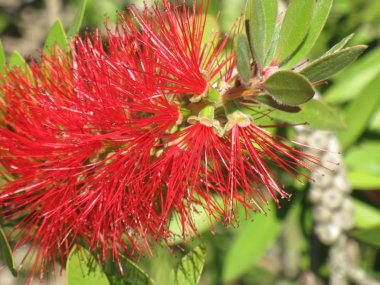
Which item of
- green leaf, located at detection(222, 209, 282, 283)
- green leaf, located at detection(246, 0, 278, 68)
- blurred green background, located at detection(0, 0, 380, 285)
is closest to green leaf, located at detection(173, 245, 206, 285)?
blurred green background, located at detection(0, 0, 380, 285)

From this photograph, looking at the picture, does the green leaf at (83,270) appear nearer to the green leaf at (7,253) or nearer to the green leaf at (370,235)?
the green leaf at (7,253)

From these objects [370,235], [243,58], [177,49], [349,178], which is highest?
[177,49]

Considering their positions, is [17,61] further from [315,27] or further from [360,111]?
[360,111]

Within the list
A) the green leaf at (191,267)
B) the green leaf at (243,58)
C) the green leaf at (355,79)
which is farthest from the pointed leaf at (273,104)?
the green leaf at (355,79)

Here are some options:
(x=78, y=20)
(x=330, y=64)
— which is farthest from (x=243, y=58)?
(x=78, y=20)

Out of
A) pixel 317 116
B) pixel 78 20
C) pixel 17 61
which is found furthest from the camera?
pixel 17 61

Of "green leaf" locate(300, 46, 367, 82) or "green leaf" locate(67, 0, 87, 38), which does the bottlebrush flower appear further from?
"green leaf" locate(300, 46, 367, 82)
